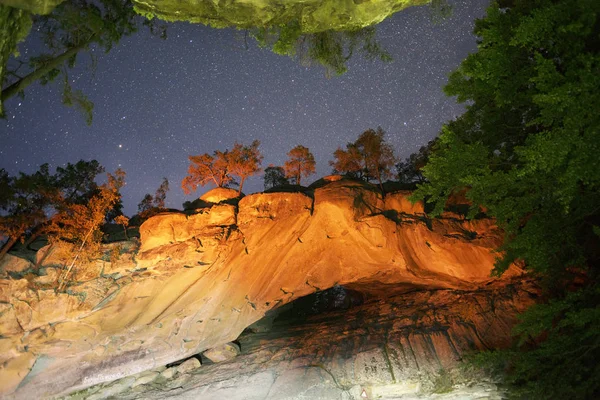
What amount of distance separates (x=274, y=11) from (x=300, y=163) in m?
18.5

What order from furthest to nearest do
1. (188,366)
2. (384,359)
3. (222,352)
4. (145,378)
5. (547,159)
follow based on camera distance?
1. (222,352)
2. (188,366)
3. (145,378)
4. (384,359)
5. (547,159)

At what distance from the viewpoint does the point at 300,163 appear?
84.5 ft

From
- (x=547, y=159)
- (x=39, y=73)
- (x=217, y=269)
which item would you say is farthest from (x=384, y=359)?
(x=39, y=73)

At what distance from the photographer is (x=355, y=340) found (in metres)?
15.4

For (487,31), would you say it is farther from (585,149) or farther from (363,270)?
(363,270)

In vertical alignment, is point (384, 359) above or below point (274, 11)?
below

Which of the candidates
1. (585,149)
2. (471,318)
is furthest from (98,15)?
(471,318)

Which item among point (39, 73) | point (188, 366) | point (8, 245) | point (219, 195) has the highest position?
point (39, 73)

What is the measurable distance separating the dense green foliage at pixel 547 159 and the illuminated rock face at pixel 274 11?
2477 mm

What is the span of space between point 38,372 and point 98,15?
16.2 m

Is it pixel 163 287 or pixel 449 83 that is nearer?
pixel 449 83

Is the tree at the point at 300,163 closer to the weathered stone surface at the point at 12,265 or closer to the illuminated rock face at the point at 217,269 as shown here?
the illuminated rock face at the point at 217,269

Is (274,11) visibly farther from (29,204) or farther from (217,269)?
(29,204)

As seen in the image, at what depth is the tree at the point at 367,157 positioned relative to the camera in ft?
80.3
